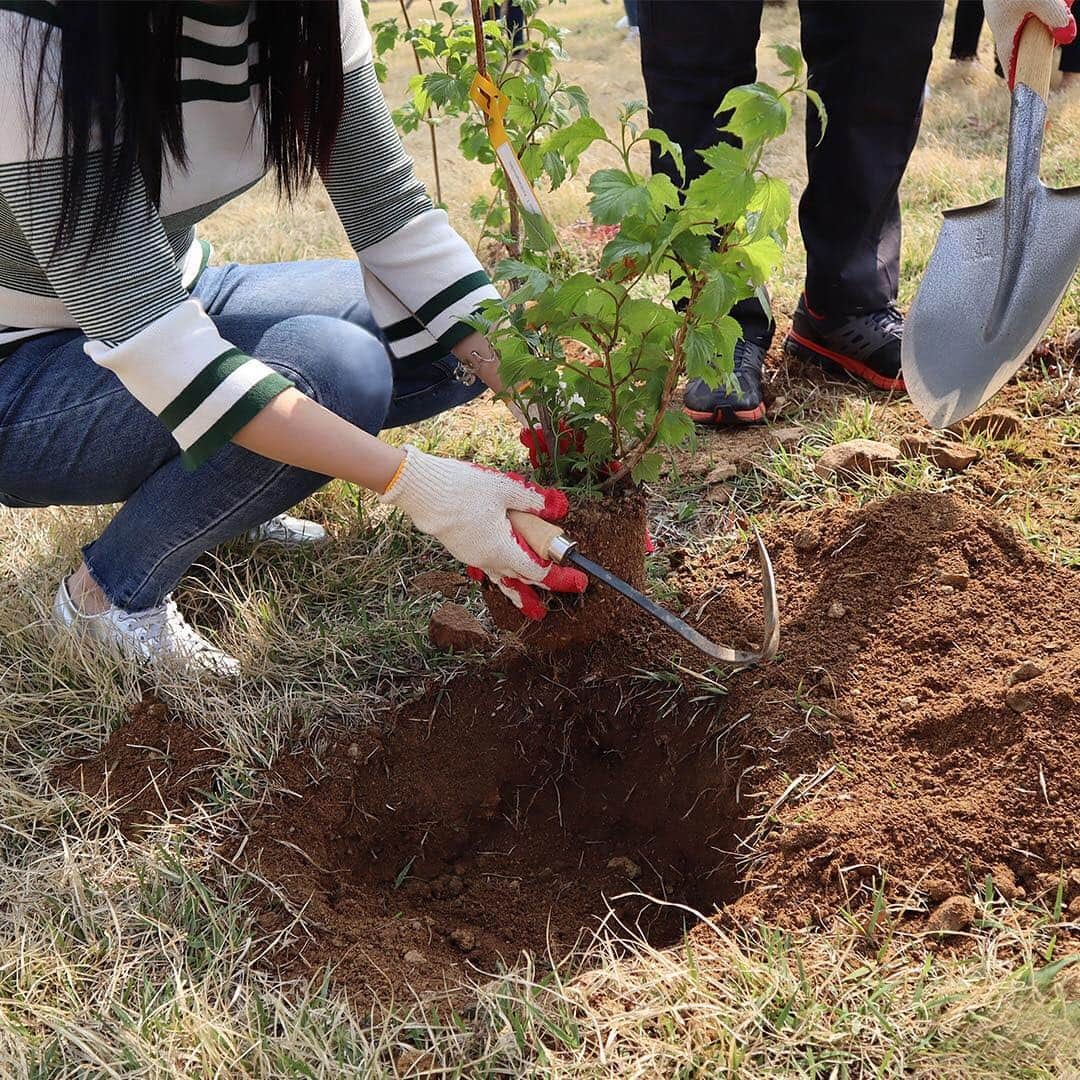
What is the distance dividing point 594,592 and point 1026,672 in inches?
26.9

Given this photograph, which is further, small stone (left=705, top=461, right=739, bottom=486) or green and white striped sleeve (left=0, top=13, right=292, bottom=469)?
small stone (left=705, top=461, right=739, bottom=486)

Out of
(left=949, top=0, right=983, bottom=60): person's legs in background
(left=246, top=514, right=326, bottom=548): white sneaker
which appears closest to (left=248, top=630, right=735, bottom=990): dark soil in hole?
(left=246, top=514, right=326, bottom=548): white sneaker

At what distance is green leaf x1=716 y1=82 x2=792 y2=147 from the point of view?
1237 mm

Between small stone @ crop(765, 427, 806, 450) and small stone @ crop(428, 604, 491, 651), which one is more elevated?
small stone @ crop(765, 427, 806, 450)

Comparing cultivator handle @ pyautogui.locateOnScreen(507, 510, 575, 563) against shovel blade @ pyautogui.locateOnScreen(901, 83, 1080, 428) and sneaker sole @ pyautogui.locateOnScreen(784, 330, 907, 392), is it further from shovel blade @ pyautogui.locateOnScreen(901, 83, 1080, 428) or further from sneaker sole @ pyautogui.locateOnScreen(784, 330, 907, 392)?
sneaker sole @ pyautogui.locateOnScreen(784, 330, 907, 392)

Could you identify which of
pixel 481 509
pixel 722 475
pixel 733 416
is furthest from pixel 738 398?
pixel 481 509

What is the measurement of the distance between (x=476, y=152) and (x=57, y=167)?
1089 mm

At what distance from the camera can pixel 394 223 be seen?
201cm

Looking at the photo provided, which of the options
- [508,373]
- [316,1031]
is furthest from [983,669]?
[316,1031]

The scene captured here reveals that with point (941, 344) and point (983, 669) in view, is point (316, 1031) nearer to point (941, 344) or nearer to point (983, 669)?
point (983, 669)

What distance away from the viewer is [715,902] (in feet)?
5.12

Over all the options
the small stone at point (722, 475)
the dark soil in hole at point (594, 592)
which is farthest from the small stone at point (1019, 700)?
the small stone at point (722, 475)

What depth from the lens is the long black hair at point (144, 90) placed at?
1.33m

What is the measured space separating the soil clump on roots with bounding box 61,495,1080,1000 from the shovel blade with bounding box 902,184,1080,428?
258mm
